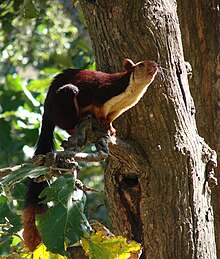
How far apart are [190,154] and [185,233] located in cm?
32

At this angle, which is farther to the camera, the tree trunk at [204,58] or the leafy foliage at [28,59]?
the leafy foliage at [28,59]

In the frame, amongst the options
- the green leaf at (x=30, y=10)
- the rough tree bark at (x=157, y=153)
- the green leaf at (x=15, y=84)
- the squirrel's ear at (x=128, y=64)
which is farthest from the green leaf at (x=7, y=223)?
the green leaf at (x=15, y=84)

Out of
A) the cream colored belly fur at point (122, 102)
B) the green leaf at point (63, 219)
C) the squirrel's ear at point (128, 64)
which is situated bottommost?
the green leaf at point (63, 219)

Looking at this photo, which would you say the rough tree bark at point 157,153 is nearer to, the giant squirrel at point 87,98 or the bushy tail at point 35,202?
the giant squirrel at point 87,98

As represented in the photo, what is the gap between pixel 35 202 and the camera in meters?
2.86

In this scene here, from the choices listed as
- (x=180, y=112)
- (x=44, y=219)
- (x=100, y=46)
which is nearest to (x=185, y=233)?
(x=180, y=112)

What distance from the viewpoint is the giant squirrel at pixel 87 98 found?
284 cm

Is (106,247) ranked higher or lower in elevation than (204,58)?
lower

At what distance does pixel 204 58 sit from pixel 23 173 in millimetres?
1579

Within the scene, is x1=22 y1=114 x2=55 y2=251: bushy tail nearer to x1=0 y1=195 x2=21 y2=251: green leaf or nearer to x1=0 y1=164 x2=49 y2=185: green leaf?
x1=0 y1=195 x2=21 y2=251: green leaf

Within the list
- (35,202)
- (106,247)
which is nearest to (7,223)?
(35,202)

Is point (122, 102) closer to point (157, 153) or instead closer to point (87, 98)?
point (87, 98)

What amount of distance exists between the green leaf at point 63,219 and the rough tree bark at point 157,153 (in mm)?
429

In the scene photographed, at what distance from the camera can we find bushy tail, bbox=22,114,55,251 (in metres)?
2.72
